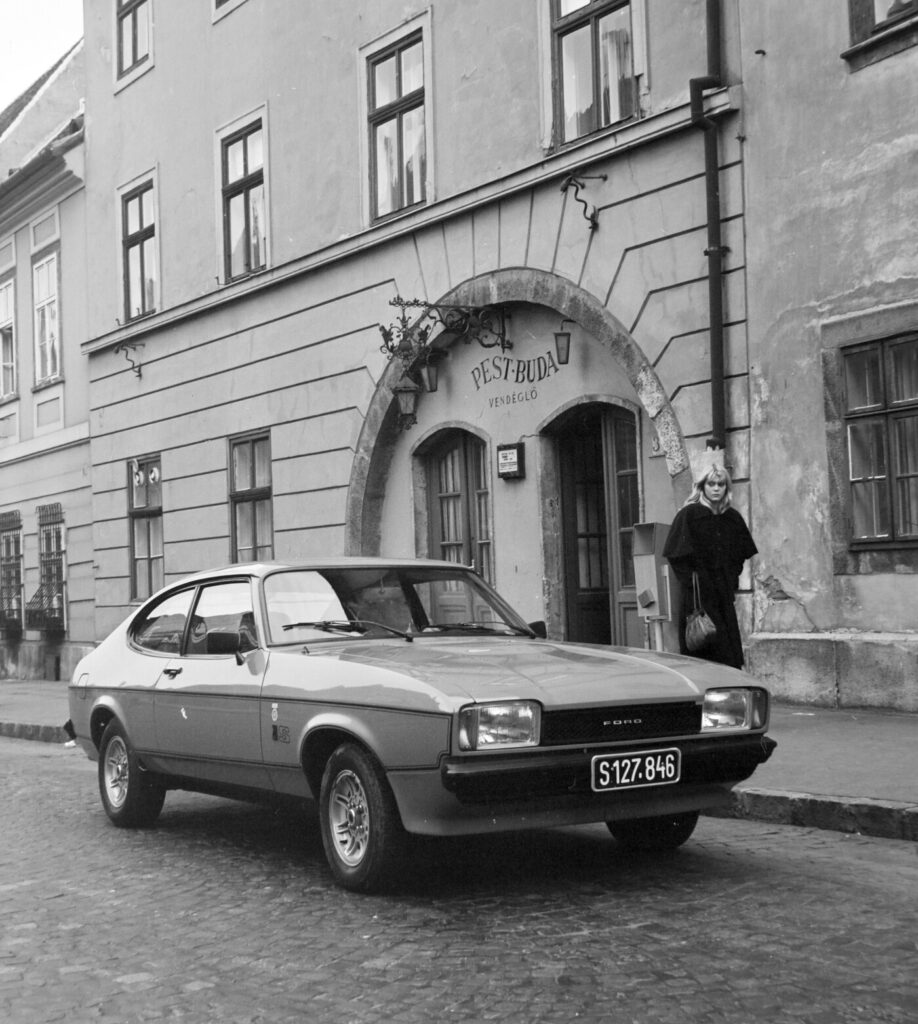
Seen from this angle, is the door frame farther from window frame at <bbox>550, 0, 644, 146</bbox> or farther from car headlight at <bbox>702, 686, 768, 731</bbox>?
car headlight at <bbox>702, 686, 768, 731</bbox>

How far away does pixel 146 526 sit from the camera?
878 inches

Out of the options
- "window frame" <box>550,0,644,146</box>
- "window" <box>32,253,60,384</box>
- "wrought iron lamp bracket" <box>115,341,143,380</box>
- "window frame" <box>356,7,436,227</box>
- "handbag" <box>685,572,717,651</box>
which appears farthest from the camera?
"window" <box>32,253,60,384</box>

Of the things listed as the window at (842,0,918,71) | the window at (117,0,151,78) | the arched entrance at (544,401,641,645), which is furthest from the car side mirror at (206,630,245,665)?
the window at (117,0,151,78)

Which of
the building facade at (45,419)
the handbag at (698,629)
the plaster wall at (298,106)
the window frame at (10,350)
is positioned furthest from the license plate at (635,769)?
the window frame at (10,350)

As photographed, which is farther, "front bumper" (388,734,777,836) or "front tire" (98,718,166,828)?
"front tire" (98,718,166,828)

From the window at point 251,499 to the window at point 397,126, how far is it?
3826 mm

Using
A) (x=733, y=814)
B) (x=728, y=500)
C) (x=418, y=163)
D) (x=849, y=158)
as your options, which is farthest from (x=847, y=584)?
(x=418, y=163)

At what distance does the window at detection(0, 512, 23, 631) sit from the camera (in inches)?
1038

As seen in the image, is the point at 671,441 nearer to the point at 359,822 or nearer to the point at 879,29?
the point at 879,29

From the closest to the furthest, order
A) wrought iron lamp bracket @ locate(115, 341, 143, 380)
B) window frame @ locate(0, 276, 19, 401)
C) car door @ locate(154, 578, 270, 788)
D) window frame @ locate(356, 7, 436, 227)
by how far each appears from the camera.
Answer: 1. car door @ locate(154, 578, 270, 788)
2. window frame @ locate(356, 7, 436, 227)
3. wrought iron lamp bracket @ locate(115, 341, 143, 380)
4. window frame @ locate(0, 276, 19, 401)

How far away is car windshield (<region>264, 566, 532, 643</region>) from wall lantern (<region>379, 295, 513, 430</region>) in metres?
7.89

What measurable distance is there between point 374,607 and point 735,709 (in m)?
1.86

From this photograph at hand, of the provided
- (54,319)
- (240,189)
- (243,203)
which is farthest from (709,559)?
(54,319)

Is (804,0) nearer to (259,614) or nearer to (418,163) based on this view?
(418,163)
